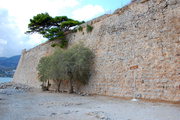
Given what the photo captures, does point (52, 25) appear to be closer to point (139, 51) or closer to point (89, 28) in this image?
A: point (89, 28)

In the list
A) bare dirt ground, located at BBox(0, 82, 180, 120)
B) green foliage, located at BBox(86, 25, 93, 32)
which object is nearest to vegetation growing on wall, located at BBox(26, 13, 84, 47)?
green foliage, located at BBox(86, 25, 93, 32)

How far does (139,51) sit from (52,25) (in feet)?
38.0

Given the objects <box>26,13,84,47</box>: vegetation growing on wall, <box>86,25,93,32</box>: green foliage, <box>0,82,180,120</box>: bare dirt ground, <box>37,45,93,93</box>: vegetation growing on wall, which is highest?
<box>26,13,84,47</box>: vegetation growing on wall

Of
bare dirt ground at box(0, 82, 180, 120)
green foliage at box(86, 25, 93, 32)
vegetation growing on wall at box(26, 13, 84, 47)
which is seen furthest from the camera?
vegetation growing on wall at box(26, 13, 84, 47)

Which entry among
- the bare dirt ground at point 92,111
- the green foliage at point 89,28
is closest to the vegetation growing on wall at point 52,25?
the green foliage at point 89,28

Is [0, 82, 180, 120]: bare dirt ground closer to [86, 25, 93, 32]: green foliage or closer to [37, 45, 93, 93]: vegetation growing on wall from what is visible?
[37, 45, 93, 93]: vegetation growing on wall

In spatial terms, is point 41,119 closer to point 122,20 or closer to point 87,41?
point 122,20

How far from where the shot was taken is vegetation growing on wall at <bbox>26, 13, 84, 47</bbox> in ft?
56.9

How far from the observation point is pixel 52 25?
1839cm

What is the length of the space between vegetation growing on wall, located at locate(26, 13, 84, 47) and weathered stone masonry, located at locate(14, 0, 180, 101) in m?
4.57

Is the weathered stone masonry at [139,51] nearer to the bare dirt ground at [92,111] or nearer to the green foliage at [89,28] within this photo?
the green foliage at [89,28]

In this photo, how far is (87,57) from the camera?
12602 mm

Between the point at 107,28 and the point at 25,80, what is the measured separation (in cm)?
1793

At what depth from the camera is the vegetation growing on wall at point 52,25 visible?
1733 cm
